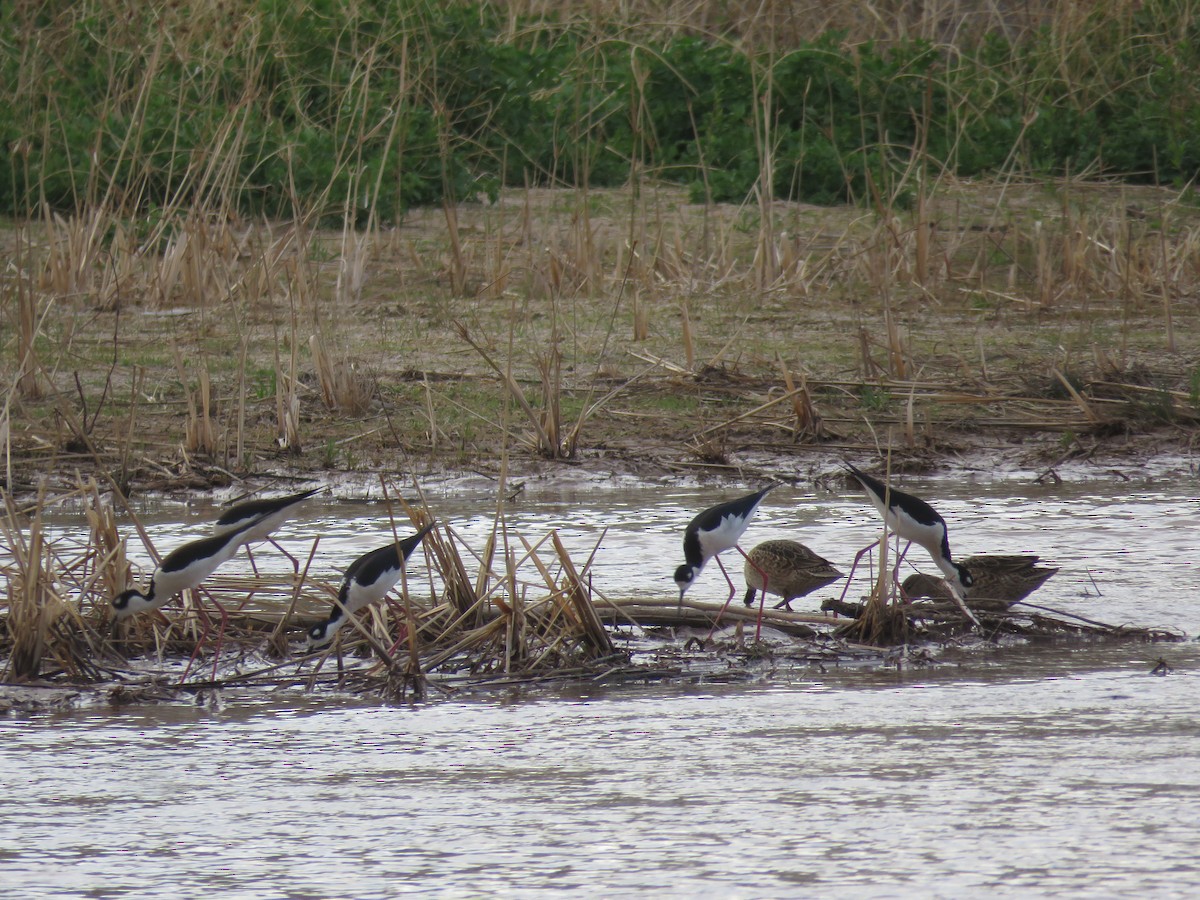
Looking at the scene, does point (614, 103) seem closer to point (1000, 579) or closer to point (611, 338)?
point (611, 338)

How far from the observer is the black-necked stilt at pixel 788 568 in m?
5.01

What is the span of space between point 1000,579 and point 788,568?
1.83ft

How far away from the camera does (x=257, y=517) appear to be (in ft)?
15.1

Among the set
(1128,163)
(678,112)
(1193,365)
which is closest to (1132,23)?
(1128,163)

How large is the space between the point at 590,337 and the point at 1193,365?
9.25 feet

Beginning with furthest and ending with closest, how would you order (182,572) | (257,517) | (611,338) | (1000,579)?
(611,338)
(1000,579)
(257,517)
(182,572)

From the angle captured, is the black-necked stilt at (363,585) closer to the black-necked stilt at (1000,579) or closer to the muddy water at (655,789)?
the muddy water at (655,789)

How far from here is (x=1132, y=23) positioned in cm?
1307

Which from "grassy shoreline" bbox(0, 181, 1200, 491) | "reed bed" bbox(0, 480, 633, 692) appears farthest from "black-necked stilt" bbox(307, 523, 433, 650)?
"grassy shoreline" bbox(0, 181, 1200, 491)

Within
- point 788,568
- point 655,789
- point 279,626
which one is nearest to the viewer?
point 655,789

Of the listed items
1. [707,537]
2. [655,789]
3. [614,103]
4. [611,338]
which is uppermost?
[614,103]

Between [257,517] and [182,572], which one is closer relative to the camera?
[182,572]

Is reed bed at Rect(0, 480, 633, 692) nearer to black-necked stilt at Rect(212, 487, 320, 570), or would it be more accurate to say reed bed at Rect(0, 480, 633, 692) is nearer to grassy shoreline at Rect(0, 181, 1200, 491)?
black-necked stilt at Rect(212, 487, 320, 570)

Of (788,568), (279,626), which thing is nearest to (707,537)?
(788,568)
